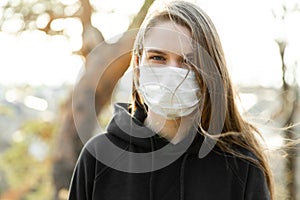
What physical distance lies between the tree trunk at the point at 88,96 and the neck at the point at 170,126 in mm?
3494

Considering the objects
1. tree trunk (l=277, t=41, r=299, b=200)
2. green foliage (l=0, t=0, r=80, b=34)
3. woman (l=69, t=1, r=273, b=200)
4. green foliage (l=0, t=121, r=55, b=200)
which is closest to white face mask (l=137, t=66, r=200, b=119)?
woman (l=69, t=1, r=273, b=200)

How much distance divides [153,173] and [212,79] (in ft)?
1.32

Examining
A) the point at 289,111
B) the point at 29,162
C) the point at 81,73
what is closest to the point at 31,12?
the point at 81,73

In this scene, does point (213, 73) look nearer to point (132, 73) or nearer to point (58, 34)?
point (132, 73)

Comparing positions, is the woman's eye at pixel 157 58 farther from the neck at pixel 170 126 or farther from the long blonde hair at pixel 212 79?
the neck at pixel 170 126

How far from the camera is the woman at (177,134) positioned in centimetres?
250

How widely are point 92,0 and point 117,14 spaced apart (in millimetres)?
343

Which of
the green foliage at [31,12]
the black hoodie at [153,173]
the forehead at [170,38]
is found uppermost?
the forehead at [170,38]

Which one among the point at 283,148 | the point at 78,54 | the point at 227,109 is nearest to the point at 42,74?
the point at 78,54

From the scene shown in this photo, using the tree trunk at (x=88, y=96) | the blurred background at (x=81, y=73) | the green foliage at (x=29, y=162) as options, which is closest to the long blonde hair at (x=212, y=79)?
the blurred background at (x=81, y=73)

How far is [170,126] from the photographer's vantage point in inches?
102

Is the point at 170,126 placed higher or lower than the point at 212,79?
lower

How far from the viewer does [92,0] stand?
20.6 ft

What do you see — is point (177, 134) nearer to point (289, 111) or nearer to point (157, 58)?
point (157, 58)
